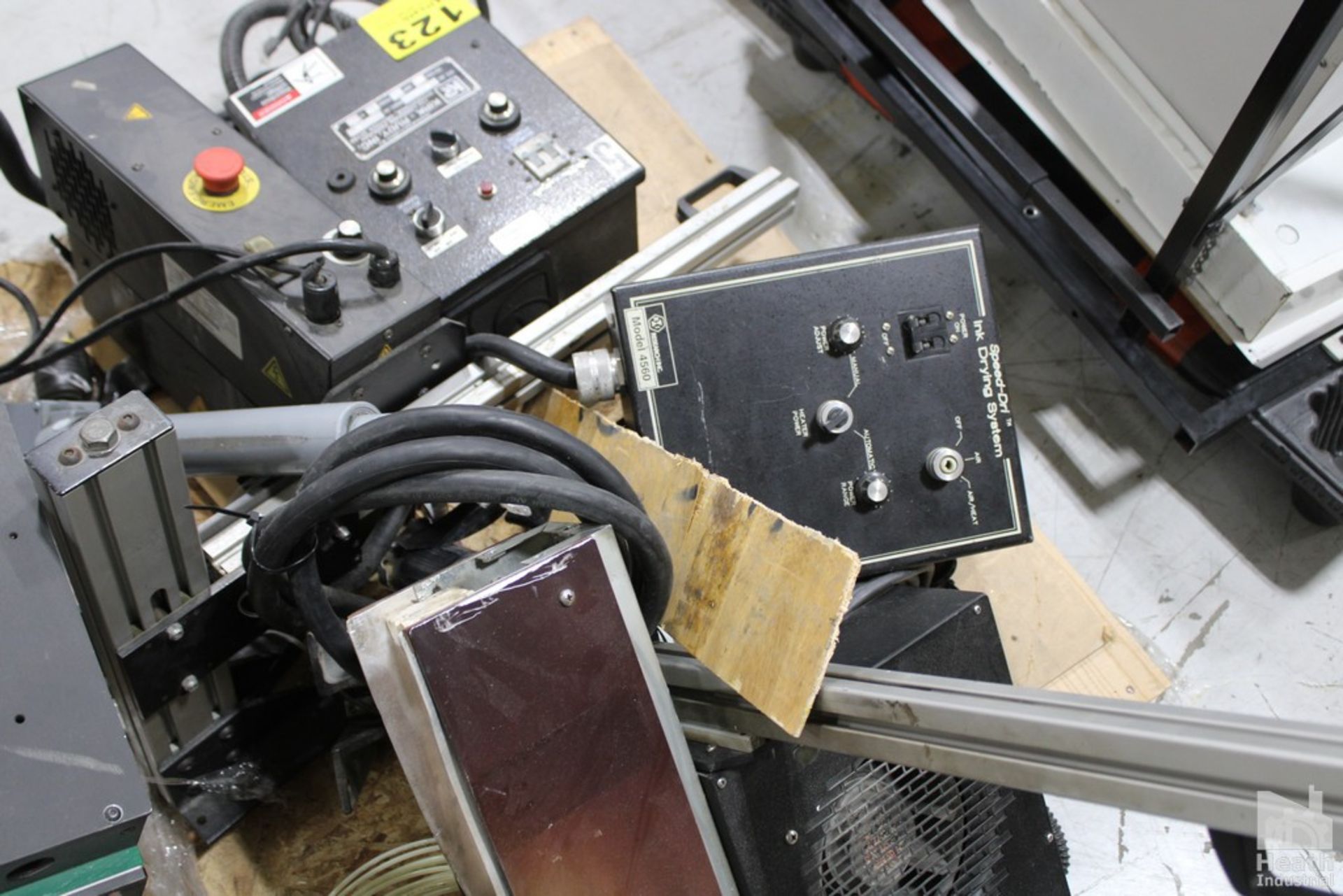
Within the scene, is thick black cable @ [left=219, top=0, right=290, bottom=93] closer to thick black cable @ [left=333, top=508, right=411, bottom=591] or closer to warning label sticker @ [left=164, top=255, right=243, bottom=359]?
warning label sticker @ [left=164, top=255, right=243, bottom=359]

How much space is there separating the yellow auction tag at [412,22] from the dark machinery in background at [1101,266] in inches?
22.2

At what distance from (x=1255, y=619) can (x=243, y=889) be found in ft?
4.28

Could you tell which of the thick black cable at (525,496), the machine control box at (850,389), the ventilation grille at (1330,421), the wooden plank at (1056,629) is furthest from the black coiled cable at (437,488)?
the ventilation grille at (1330,421)

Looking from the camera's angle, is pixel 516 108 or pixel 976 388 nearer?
pixel 976 388

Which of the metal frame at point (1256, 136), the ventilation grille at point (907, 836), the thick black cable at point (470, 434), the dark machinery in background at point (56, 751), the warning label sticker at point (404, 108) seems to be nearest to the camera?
the dark machinery in background at point (56, 751)

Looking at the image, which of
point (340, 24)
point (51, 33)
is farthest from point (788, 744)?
point (51, 33)

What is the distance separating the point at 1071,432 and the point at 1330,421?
1.09ft

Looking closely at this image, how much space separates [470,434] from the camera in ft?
3.35

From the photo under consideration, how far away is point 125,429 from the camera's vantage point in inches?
37.9

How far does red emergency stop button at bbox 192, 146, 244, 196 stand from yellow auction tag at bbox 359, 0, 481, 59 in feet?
0.85

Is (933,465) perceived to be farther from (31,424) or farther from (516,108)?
(31,424)

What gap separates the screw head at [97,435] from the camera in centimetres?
94

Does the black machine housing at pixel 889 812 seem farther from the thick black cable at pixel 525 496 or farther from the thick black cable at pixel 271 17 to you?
the thick black cable at pixel 271 17

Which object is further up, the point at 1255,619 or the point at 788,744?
the point at 788,744
